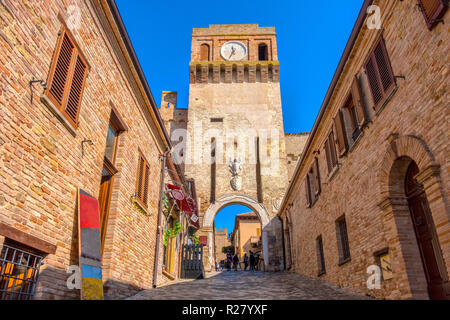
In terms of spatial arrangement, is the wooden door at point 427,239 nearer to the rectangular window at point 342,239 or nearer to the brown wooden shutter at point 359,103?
the brown wooden shutter at point 359,103

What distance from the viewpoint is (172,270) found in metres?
13.0

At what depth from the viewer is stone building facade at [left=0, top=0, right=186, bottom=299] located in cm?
409

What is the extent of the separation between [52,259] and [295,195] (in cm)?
1367

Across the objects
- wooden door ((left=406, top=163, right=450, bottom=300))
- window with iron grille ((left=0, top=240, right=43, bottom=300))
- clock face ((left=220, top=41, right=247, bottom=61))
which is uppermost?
clock face ((left=220, top=41, right=247, bottom=61))

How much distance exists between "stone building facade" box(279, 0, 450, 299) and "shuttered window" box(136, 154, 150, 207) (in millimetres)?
5393

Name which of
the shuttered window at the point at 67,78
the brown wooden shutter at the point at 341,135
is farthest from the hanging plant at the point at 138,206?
the brown wooden shutter at the point at 341,135

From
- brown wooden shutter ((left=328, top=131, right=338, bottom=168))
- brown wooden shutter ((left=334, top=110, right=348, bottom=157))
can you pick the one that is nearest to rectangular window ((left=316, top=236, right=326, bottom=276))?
brown wooden shutter ((left=328, top=131, right=338, bottom=168))

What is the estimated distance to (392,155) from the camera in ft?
22.0

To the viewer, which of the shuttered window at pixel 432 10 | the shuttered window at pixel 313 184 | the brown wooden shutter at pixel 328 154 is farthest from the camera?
the shuttered window at pixel 313 184

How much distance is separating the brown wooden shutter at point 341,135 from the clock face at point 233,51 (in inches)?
764

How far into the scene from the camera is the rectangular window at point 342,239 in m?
9.86

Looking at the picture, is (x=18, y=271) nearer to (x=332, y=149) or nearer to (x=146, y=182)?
(x=146, y=182)

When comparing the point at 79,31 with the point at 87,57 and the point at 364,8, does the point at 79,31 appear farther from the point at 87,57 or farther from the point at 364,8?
the point at 364,8

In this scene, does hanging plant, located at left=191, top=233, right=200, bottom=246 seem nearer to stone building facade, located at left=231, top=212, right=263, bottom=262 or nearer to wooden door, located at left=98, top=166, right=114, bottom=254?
wooden door, located at left=98, top=166, right=114, bottom=254
